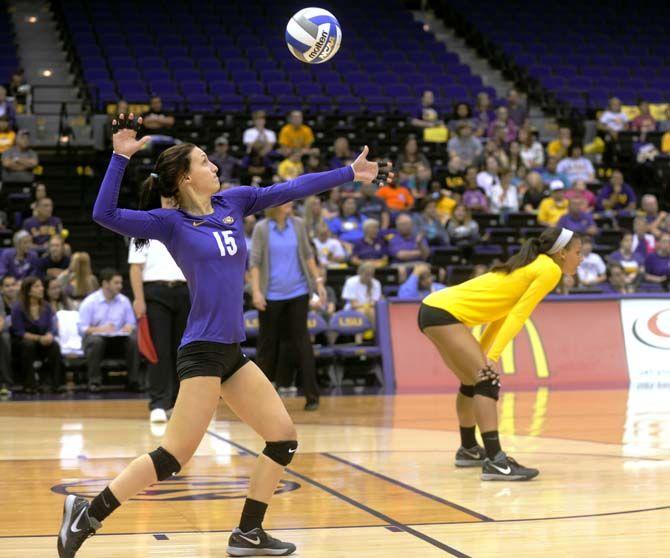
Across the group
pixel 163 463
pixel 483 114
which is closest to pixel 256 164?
pixel 483 114

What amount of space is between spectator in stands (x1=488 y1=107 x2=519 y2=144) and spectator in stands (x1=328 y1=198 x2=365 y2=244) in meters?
4.53

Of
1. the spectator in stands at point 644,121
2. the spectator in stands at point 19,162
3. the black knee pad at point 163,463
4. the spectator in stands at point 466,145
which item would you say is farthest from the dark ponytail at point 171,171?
the spectator in stands at point 644,121

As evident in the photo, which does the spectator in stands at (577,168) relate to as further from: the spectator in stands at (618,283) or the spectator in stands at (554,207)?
the spectator in stands at (618,283)

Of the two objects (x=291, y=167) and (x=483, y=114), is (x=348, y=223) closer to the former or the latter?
(x=291, y=167)

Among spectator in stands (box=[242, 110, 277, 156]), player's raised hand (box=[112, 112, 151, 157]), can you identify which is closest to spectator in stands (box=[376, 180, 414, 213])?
spectator in stands (box=[242, 110, 277, 156])

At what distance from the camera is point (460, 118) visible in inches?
878

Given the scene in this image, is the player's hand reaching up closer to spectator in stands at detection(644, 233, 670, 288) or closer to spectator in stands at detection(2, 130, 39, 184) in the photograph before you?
spectator in stands at detection(644, 233, 670, 288)

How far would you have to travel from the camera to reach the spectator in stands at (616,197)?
2062 cm

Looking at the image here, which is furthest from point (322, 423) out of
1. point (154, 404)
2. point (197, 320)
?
point (197, 320)

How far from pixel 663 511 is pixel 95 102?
53.6ft

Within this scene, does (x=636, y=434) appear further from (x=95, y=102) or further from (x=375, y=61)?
(x=375, y=61)

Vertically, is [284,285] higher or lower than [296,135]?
higher

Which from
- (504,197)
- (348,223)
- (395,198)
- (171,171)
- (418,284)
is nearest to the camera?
(171,171)

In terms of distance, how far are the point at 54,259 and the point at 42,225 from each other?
3.04 feet
